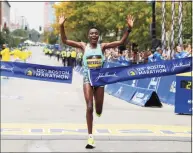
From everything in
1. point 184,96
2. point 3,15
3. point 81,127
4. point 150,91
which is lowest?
point 81,127

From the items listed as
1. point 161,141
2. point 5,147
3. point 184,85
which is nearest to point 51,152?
point 5,147

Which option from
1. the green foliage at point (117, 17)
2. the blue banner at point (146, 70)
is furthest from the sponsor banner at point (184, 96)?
the green foliage at point (117, 17)

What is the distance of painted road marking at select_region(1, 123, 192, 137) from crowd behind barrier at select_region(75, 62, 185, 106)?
12.8ft

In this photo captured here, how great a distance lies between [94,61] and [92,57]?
0.08m

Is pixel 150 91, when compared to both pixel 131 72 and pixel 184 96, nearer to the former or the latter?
pixel 184 96

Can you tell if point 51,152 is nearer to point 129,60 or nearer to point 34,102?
point 34,102

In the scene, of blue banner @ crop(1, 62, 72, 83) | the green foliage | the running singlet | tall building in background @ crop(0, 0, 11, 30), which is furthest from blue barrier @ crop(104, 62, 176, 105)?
tall building in background @ crop(0, 0, 11, 30)

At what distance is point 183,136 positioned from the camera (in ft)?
27.9

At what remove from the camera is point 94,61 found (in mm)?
6992

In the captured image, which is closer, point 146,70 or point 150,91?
point 146,70

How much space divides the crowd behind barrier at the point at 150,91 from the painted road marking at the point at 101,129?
3914 millimetres

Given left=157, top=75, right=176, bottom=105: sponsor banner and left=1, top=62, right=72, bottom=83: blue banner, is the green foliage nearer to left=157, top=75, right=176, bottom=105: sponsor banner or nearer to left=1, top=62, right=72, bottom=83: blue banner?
left=157, top=75, right=176, bottom=105: sponsor banner

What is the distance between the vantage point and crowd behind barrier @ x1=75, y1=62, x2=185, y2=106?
13.7 metres

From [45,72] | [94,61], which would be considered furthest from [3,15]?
[94,61]
